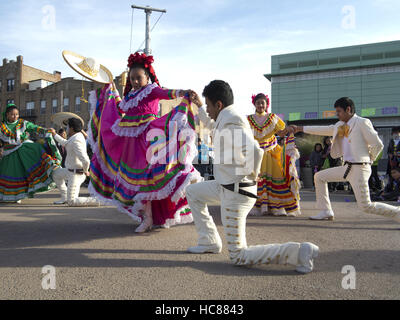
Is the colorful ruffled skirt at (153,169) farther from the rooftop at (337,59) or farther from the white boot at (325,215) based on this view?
the rooftop at (337,59)

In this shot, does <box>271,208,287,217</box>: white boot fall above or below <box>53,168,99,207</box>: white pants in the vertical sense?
below

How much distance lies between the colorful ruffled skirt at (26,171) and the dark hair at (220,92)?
5.87m

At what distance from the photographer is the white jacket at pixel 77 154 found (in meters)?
7.59

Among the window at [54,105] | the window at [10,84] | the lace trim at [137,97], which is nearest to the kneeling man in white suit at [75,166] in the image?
the lace trim at [137,97]

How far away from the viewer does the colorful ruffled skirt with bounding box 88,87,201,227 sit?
4.44 m

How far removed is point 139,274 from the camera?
9.76 ft

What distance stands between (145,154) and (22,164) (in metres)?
4.65

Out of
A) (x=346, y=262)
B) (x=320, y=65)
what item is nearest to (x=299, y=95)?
(x=320, y=65)

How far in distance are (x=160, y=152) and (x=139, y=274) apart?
1.89 metres

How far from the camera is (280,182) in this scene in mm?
6492

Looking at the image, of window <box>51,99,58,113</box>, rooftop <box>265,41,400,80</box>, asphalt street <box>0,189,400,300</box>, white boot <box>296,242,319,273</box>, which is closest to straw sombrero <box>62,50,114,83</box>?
asphalt street <box>0,189,400,300</box>

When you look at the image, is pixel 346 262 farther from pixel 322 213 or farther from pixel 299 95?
pixel 299 95

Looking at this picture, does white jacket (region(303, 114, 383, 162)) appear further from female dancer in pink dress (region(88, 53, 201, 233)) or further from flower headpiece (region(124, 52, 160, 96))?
flower headpiece (region(124, 52, 160, 96))

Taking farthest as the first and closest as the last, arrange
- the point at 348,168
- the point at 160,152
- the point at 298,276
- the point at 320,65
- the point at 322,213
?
the point at 320,65, the point at 322,213, the point at 348,168, the point at 160,152, the point at 298,276
